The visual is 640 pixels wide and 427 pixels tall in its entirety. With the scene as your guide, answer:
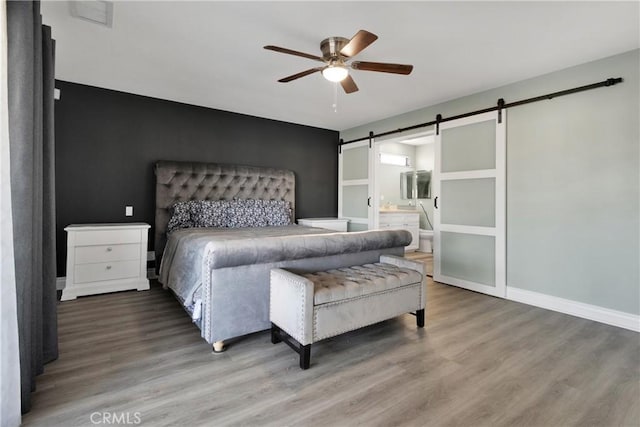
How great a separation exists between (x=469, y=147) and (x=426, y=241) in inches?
126

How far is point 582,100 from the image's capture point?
292 centimetres

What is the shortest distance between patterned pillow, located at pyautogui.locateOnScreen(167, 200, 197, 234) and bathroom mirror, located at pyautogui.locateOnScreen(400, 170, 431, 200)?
16.7 ft

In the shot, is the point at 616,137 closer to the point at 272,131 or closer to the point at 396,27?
the point at 396,27

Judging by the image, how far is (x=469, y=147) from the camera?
3789 mm

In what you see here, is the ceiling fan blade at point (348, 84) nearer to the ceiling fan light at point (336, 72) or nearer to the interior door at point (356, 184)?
the ceiling fan light at point (336, 72)

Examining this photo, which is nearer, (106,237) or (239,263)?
(239,263)

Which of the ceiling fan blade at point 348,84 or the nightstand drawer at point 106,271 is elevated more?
the ceiling fan blade at point 348,84

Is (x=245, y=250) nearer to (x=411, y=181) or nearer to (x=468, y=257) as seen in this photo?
(x=468, y=257)

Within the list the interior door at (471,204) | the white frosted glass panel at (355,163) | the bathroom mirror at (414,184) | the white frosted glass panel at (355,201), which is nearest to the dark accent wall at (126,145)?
the white frosted glass panel at (355,163)

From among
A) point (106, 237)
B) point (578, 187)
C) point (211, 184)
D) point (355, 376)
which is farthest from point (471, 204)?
point (106, 237)

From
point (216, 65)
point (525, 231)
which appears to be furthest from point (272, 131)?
point (525, 231)

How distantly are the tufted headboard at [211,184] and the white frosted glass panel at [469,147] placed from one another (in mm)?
2410

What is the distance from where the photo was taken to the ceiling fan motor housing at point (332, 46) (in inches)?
97.4

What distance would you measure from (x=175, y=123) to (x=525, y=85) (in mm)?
4311
